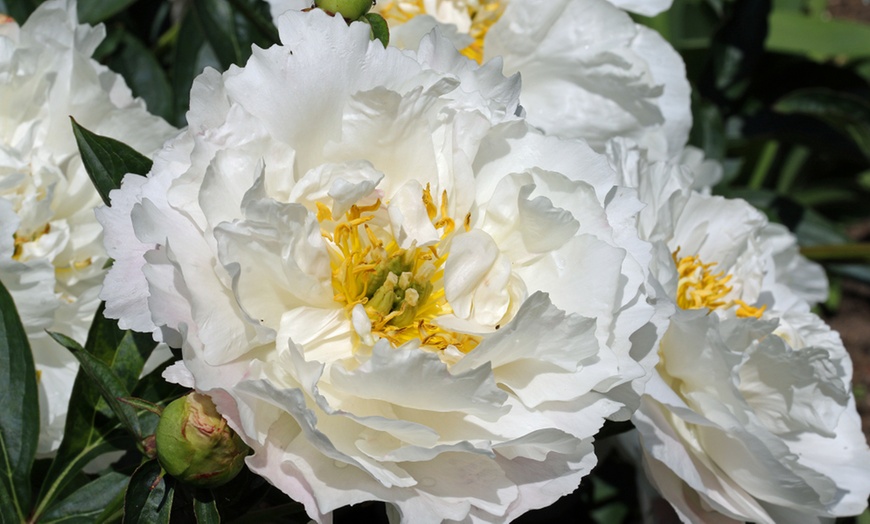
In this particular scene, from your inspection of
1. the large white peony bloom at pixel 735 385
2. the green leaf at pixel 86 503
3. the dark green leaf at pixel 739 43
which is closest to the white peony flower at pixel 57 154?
the green leaf at pixel 86 503

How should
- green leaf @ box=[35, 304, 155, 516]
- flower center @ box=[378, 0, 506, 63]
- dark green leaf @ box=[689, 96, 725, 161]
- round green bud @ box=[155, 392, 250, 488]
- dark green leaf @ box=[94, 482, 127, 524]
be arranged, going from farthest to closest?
dark green leaf @ box=[689, 96, 725, 161], flower center @ box=[378, 0, 506, 63], green leaf @ box=[35, 304, 155, 516], dark green leaf @ box=[94, 482, 127, 524], round green bud @ box=[155, 392, 250, 488]

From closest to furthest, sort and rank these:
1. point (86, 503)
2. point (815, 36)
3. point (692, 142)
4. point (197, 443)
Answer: point (197, 443), point (86, 503), point (692, 142), point (815, 36)

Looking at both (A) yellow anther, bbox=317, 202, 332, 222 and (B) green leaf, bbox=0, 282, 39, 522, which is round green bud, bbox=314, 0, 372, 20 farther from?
(B) green leaf, bbox=0, 282, 39, 522

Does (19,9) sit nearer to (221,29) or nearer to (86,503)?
(221,29)

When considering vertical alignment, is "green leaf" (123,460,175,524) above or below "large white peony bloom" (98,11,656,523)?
below

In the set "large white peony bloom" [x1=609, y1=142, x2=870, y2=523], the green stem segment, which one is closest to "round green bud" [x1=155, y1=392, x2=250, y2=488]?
"large white peony bloom" [x1=609, y1=142, x2=870, y2=523]

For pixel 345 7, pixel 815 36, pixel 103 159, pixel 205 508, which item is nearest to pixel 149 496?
pixel 205 508
